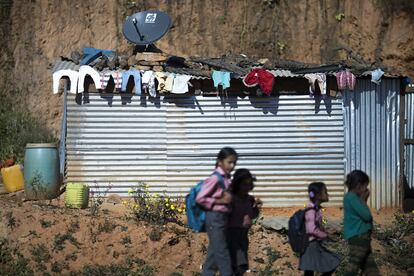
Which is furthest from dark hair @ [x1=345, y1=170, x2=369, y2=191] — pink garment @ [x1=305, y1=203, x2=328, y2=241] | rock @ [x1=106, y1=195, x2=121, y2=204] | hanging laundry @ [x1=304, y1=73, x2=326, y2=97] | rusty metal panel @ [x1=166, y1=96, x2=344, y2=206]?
rock @ [x1=106, y1=195, x2=121, y2=204]

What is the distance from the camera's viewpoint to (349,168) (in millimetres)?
12523

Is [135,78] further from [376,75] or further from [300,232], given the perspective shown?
[300,232]

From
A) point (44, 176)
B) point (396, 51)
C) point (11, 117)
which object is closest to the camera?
point (44, 176)

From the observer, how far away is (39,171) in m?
11.9

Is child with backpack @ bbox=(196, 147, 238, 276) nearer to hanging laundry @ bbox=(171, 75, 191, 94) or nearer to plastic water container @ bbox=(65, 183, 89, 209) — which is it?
plastic water container @ bbox=(65, 183, 89, 209)

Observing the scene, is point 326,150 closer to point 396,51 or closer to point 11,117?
point 396,51

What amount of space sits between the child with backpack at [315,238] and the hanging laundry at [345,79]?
5408 millimetres

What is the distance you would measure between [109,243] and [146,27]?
4.90 meters

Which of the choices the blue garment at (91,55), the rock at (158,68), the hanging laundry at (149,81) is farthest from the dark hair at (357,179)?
the blue garment at (91,55)

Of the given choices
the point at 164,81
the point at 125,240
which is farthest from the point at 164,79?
the point at 125,240

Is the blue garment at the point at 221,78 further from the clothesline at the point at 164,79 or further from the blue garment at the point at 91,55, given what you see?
the blue garment at the point at 91,55

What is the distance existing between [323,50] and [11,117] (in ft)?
25.7

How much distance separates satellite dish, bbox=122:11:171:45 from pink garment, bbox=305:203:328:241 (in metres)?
6.68

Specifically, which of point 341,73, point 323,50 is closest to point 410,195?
point 341,73
